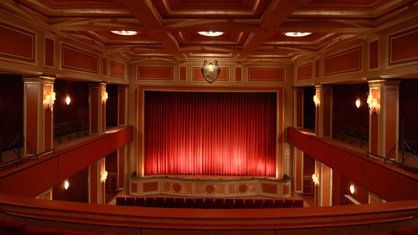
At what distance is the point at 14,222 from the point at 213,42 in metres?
7.61

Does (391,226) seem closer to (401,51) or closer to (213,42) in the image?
(401,51)

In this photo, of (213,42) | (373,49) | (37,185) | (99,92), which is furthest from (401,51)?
(99,92)

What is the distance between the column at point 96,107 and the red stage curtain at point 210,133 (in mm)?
3777

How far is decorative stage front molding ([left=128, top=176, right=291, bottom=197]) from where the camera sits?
1290cm

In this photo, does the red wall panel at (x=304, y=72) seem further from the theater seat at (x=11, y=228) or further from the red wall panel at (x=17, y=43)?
the theater seat at (x=11, y=228)

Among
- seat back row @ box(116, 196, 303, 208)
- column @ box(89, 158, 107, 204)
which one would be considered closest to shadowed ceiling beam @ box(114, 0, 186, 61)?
column @ box(89, 158, 107, 204)

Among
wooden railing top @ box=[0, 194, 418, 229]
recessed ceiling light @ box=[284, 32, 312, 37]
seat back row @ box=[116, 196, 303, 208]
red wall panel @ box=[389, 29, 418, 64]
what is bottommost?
seat back row @ box=[116, 196, 303, 208]

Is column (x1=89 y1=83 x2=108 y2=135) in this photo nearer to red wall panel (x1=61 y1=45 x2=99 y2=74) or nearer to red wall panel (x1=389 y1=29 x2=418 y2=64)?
red wall panel (x1=61 y1=45 x2=99 y2=74)

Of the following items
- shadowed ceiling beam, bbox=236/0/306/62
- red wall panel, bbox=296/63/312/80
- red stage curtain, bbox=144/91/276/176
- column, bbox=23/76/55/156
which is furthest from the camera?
red stage curtain, bbox=144/91/276/176

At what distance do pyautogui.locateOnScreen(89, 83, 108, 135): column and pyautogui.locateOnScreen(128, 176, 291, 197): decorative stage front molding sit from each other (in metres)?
3.53

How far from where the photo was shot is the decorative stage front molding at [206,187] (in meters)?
12.9

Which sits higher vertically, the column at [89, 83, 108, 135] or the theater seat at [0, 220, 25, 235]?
the column at [89, 83, 108, 135]

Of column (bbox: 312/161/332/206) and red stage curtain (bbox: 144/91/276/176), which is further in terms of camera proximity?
red stage curtain (bbox: 144/91/276/176)

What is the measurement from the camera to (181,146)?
14.6 m
